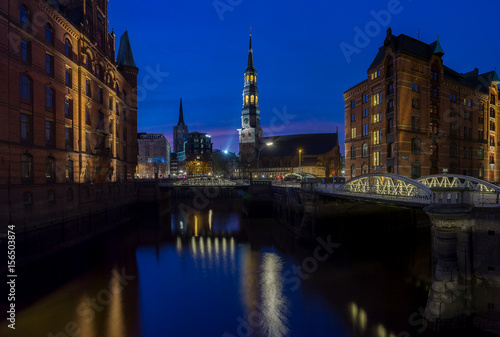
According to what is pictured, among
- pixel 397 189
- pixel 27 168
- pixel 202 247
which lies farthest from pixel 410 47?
pixel 27 168

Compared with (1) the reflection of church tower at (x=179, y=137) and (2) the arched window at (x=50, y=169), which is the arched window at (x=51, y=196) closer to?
(2) the arched window at (x=50, y=169)

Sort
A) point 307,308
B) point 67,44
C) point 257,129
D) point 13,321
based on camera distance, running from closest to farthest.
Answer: point 13,321 < point 307,308 < point 67,44 < point 257,129

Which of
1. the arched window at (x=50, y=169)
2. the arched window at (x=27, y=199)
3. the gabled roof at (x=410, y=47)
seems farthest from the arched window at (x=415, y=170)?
the arched window at (x=27, y=199)

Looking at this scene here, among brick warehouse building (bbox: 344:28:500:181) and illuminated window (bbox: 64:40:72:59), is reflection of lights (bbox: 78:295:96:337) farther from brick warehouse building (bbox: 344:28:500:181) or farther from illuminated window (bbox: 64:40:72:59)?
brick warehouse building (bbox: 344:28:500:181)

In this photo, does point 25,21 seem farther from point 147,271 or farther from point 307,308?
point 307,308

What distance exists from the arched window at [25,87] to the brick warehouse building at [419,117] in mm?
36246

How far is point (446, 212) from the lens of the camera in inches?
442

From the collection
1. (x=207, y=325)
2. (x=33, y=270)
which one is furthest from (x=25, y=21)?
(x=207, y=325)

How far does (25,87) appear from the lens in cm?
2158

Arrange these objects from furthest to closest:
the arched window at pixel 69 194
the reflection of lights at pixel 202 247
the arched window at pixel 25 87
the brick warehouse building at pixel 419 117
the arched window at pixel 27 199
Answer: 1. the brick warehouse building at pixel 419 117
2. the arched window at pixel 69 194
3. the reflection of lights at pixel 202 247
4. the arched window at pixel 25 87
5. the arched window at pixel 27 199

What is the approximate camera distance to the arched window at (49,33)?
2388 centimetres

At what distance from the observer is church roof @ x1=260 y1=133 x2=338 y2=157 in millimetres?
99562

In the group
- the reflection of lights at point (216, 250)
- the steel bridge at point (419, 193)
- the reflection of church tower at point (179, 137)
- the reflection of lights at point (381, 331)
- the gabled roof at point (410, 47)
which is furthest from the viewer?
the reflection of church tower at point (179, 137)

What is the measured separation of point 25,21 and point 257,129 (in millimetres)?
79876
